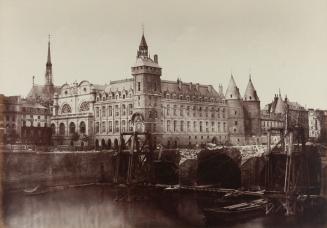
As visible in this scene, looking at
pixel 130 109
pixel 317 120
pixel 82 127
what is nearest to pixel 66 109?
pixel 82 127

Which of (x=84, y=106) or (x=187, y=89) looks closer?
(x=84, y=106)

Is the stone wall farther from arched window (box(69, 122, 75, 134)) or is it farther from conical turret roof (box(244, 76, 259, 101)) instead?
conical turret roof (box(244, 76, 259, 101))

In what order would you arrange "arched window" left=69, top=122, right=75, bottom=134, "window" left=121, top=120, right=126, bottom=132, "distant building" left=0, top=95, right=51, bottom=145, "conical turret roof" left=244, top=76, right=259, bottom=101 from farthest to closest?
"conical turret roof" left=244, top=76, right=259, bottom=101 < "arched window" left=69, top=122, right=75, bottom=134 < "window" left=121, top=120, right=126, bottom=132 < "distant building" left=0, top=95, right=51, bottom=145

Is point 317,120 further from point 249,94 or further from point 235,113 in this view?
point 249,94

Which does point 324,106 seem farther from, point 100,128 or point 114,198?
point 100,128

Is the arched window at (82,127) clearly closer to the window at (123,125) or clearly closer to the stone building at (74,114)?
the stone building at (74,114)

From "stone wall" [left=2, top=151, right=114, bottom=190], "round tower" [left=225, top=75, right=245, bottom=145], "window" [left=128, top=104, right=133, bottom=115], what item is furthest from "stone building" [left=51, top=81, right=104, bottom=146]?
"round tower" [left=225, top=75, right=245, bottom=145]

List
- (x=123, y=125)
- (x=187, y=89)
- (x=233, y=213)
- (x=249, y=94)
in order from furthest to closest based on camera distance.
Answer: (x=249, y=94), (x=187, y=89), (x=123, y=125), (x=233, y=213)

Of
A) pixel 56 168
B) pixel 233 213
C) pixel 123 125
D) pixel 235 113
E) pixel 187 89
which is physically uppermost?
pixel 187 89
